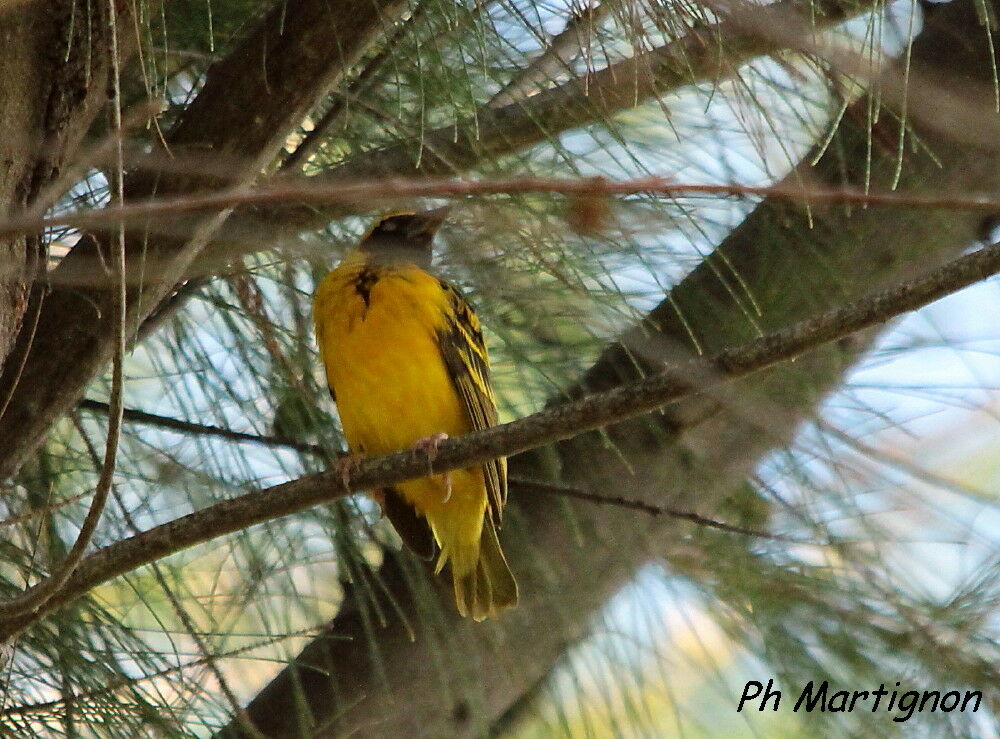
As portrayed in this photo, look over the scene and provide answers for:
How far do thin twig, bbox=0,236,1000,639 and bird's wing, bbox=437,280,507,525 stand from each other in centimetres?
105

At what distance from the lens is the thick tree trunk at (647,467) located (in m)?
3.25

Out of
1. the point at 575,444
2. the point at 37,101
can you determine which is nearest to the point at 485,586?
the point at 575,444

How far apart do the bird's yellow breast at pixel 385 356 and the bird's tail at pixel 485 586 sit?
0.37 m

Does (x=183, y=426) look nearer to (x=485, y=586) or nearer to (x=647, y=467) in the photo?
(x=485, y=586)

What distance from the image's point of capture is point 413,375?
11.2ft

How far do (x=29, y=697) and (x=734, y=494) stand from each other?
1885mm

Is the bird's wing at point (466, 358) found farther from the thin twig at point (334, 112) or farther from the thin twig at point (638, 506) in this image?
the thin twig at point (334, 112)

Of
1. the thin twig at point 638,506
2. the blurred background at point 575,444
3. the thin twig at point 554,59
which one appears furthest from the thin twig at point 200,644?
the thin twig at point 554,59

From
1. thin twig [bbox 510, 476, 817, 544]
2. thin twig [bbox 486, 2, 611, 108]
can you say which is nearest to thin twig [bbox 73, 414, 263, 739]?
thin twig [bbox 510, 476, 817, 544]

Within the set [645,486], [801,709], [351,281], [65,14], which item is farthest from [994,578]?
[65,14]

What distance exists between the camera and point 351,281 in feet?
11.0

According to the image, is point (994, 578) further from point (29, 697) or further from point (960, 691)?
point (29, 697)

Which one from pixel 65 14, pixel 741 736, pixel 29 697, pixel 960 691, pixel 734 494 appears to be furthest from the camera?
pixel 741 736

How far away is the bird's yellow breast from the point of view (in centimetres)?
331
